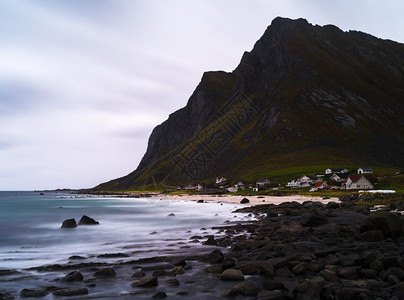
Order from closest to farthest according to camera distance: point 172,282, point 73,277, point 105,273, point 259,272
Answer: point 172,282
point 259,272
point 73,277
point 105,273

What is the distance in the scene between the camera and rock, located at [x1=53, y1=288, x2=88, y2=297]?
1554 cm

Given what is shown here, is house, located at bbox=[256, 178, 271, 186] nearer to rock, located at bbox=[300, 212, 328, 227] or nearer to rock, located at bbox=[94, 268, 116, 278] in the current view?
rock, located at bbox=[300, 212, 328, 227]

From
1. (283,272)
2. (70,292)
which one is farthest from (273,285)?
(70,292)

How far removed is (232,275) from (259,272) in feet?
5.32

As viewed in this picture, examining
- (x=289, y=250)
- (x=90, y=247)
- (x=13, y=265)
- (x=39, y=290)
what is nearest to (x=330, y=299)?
(x=289, y=250)

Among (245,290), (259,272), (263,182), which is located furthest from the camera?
(263,182)

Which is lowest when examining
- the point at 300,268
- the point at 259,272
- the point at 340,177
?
the point at 259,272

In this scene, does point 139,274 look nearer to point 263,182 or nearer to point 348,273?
point 348,273

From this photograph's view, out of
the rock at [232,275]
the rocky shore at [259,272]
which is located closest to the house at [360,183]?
the rocky shore at [259,272]

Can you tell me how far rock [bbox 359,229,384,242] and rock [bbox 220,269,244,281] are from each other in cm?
1193

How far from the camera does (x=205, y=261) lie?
71.0 feet

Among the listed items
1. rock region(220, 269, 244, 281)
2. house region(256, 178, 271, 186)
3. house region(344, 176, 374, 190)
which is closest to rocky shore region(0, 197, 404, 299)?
rock region(220, 269, 244, 281)

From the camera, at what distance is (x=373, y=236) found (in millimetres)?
24094

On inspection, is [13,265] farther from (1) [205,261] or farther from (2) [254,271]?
(2) [254,271]
